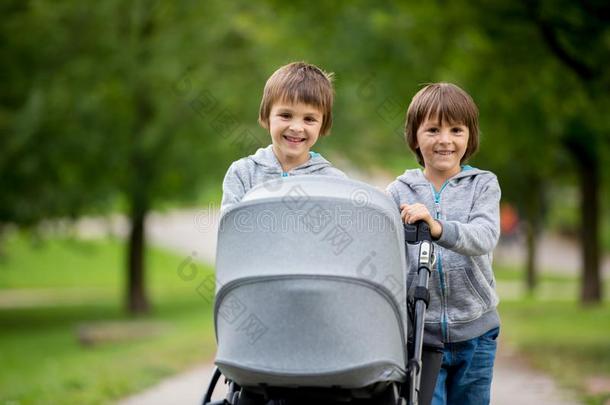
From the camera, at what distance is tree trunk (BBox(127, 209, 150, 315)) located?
21.6 m

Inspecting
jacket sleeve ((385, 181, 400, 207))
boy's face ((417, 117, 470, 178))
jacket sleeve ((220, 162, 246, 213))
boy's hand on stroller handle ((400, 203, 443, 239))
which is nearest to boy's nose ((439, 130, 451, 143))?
boy's face ((417, 117, 470, 178))

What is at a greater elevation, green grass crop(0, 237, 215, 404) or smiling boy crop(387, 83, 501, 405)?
smiling boy crop(387, 83, 501, 405)

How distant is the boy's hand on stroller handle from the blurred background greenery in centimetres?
735

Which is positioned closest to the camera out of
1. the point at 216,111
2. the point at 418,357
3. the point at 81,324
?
the point at 418,357

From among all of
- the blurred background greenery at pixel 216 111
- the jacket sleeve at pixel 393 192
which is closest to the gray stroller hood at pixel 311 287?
the jacket sleeve at pixel 393 192

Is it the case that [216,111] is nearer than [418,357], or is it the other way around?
[418,357]

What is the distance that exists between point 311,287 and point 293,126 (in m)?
0.86

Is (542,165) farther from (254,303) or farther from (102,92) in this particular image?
(254,303)

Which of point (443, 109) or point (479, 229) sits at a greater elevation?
point (443, 109)

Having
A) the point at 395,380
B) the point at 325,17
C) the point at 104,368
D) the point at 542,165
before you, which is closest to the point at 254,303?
the point at 395,380

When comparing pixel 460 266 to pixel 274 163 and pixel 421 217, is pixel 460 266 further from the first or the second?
pixel 274 163

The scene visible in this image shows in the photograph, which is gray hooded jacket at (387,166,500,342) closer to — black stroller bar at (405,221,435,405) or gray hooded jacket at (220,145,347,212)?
black stroller bar at (405,221,435,405)

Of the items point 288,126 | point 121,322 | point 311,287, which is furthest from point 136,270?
point 311,287

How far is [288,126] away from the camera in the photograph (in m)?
4.05
